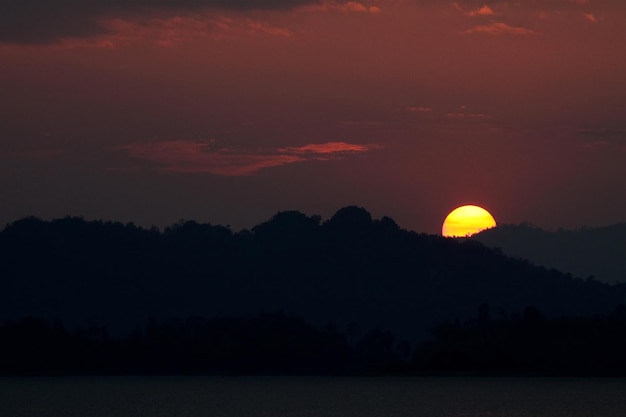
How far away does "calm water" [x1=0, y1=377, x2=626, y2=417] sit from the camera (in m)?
119

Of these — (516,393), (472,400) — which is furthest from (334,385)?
(472,400)

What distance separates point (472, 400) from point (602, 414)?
33403 millimetres

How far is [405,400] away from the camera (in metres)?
150

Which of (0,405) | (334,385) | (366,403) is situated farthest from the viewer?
(334,385)

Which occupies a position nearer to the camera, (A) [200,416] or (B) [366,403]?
(A) [200,416]

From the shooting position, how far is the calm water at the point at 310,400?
119 metres

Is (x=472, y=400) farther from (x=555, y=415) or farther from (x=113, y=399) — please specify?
(x=113, y=399)

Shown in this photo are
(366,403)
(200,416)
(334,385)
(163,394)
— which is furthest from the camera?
(334,385)

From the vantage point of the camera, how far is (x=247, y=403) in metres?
140

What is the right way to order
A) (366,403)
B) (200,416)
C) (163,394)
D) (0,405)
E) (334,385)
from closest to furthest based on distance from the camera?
(200,416) < (0,405) < (366,403) < (163,394) < (334,385)

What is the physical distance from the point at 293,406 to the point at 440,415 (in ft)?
80.2

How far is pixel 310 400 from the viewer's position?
150 meters

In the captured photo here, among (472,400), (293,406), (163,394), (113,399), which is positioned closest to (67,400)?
(113,399)

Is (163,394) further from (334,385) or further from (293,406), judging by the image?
(334,385)
